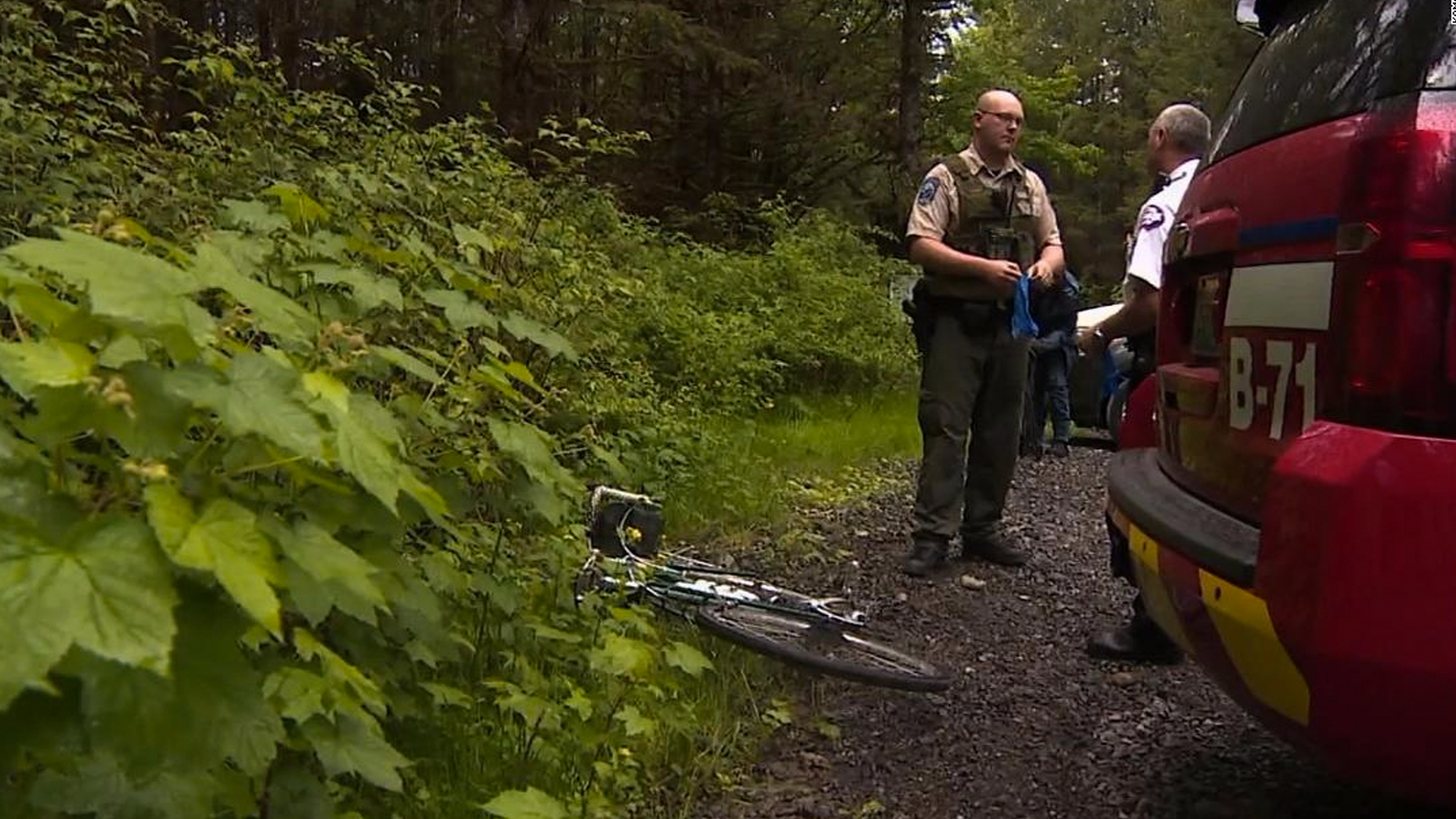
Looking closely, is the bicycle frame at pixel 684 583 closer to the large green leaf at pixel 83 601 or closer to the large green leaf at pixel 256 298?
the large green leaf at pixel 256 298

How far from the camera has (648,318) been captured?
8.76 meters

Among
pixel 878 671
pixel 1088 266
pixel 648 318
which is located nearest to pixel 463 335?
pixel 878 671

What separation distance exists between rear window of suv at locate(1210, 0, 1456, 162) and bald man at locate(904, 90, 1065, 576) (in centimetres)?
211

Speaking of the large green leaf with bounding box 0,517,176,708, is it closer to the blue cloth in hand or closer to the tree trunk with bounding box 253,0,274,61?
the blue cloth in hand

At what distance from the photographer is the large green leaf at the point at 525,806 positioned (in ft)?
6.87

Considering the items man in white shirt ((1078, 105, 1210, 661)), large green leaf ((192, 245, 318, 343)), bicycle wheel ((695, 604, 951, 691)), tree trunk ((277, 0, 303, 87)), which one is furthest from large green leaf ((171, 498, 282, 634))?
tree trunk ((277, 0, 303, 87))

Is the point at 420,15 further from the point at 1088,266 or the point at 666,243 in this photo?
the point at 1088,266

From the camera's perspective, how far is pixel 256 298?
1.64 metres

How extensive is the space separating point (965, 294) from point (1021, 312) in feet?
0.79

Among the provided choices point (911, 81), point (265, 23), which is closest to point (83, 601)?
point (265, 23)

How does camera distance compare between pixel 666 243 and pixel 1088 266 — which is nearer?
pixel 666 243

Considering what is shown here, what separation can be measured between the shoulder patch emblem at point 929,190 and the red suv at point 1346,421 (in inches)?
99.4

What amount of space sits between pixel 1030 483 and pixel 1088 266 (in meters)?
31.1

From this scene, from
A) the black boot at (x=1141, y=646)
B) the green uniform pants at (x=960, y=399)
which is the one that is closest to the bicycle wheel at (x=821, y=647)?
the black boot at (x=1141, y=646)
